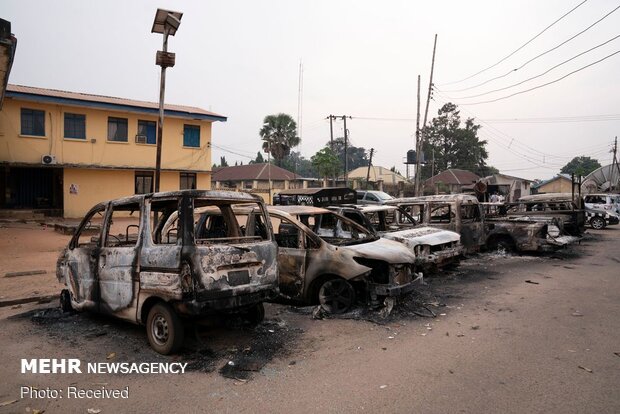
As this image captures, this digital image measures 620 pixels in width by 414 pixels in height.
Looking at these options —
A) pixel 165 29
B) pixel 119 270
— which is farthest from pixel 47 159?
pixel 119 270

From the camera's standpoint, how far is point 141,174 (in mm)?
22875

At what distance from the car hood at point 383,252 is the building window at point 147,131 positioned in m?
19.3

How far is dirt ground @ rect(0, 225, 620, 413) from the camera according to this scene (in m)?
3.55

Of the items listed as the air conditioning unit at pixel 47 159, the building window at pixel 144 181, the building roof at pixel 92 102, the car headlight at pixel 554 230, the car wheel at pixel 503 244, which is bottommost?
the car wheel at pixel 503 244

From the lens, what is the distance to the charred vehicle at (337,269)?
5.98 m

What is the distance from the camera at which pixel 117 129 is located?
71.7 ft

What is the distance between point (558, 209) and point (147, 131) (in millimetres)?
19727

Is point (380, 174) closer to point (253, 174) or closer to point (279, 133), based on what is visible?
point (253, 174)

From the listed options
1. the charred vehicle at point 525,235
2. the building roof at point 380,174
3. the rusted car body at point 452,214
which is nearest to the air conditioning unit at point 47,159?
the rusted car body at point 452,214

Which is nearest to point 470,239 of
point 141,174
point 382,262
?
point 382,262

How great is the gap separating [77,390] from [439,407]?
10.4 ft

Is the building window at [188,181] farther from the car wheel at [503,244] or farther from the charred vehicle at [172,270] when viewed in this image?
the charred vehicle at [172,270]

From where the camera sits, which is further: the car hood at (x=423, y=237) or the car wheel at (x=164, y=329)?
the car hood at (x=423, y=237)

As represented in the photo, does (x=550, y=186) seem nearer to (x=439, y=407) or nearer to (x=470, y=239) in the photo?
(x=470, y=239)
